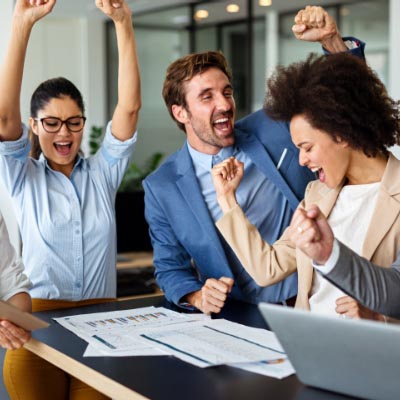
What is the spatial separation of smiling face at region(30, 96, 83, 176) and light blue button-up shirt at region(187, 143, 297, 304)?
506mm

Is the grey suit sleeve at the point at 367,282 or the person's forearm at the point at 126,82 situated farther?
the person's forearm at the point at 126,82

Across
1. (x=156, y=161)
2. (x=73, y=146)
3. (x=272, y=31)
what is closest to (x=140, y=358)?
(x=73, y=146)

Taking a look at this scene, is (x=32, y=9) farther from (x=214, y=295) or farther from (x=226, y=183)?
(x=214, y=295)

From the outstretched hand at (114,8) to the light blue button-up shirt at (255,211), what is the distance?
63 cm

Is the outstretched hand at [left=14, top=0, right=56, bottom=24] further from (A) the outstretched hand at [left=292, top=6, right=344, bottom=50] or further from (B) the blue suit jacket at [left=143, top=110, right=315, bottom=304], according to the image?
(A) the outstretched hand at [left=292, top=6, right=344, bottom=50]

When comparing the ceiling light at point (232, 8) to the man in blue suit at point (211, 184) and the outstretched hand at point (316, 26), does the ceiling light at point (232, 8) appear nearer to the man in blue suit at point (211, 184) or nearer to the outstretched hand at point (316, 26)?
the man in blue suit at point (211, 184)

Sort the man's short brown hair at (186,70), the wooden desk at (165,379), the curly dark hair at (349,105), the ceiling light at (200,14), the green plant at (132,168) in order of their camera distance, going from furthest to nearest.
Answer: the green plant at (132,168)
the ceiling light at (200,14)
the man's short brown hair at (186,70)
the curly dark hair at (349,105)
the wooden desk at (165,379)

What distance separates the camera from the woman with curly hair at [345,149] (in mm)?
2168

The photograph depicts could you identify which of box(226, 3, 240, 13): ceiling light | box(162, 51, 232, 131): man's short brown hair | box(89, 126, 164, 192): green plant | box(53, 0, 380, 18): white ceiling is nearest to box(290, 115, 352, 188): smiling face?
box(162, 51, 232, 131): man's short brown hair

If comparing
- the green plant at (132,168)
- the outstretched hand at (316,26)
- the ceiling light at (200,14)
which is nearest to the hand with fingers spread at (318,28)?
the outstretched hand at (316,26)

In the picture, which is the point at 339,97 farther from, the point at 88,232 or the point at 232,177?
the point at 88,232

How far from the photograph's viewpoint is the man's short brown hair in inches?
122

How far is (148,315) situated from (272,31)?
231 inches

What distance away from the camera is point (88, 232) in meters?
2.97
